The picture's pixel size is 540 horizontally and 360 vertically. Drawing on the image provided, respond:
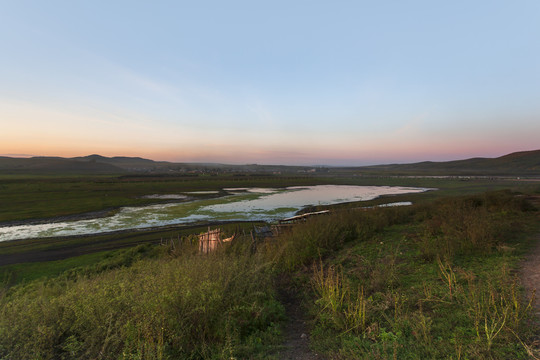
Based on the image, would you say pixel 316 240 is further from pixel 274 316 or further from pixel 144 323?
pixel 144 323

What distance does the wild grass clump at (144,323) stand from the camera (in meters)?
3.63

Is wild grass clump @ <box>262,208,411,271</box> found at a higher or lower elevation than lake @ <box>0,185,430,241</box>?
higher

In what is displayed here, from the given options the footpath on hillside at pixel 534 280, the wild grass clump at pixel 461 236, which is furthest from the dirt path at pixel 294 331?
the wild grass clump at pixel 461 236

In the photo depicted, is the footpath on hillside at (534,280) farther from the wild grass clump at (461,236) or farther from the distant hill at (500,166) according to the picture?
the distant hill at (500,166)

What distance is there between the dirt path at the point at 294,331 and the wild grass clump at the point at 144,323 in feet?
1.14

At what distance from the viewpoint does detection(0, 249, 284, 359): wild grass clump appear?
3.63m

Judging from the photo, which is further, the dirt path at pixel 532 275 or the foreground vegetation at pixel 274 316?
the dirt path at pixel 532 275

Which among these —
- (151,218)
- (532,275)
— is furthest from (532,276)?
(151,218)

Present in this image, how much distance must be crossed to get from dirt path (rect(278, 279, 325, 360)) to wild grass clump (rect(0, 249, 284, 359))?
0.35 metres

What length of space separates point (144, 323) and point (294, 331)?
104 inches

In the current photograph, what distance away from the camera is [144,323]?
3.82m

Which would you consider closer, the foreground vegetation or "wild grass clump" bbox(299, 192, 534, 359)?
"wild grass clump" bbox(299, 192, 534, 359)

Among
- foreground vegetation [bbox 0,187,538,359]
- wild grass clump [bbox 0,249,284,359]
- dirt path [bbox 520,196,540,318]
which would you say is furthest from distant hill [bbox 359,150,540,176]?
wild grass clump [bbox 0,249,284,359]

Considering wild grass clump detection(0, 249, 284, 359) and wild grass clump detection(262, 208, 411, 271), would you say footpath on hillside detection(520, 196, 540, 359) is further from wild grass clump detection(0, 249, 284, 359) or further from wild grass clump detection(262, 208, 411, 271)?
wild grass clump detection(262, 208, 411, 271)
